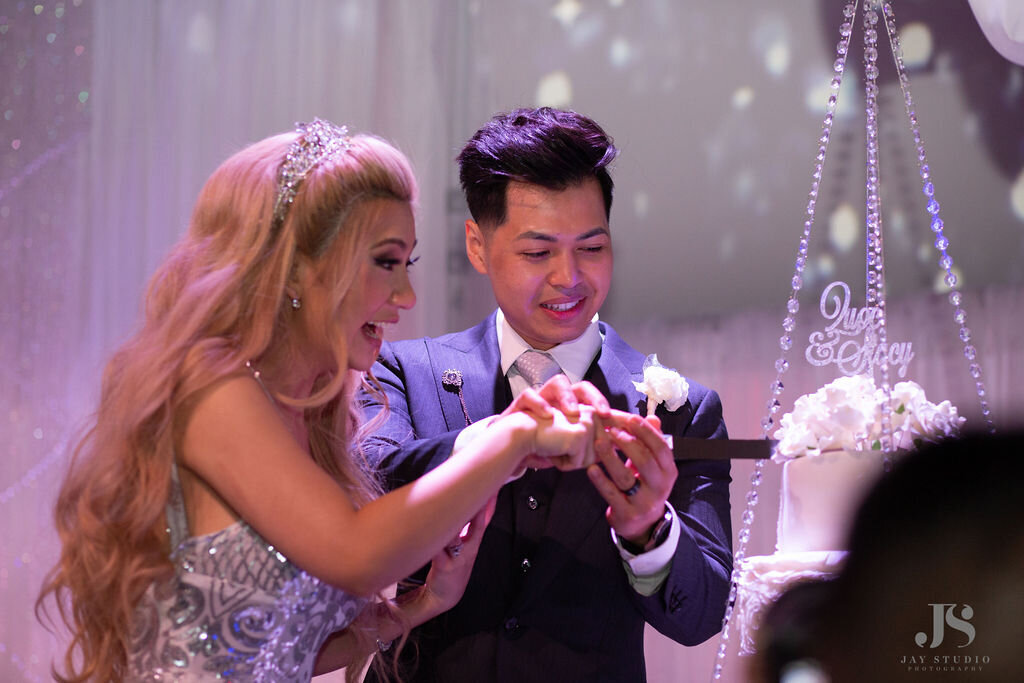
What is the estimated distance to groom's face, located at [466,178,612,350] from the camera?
218 cm

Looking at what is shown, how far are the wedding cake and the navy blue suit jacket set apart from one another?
0.53ft

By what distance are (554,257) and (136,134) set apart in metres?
2.65

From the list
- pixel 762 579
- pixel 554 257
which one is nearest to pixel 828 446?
pixel 762 579

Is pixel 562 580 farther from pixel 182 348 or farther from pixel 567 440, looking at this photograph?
pixel 182 348

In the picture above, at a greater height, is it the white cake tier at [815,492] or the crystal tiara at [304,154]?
the crystal tiara at [304,154]

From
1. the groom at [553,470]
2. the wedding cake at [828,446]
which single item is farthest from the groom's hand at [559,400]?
the wedding cake at [828,446]

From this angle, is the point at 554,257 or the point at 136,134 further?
the point at 136,134

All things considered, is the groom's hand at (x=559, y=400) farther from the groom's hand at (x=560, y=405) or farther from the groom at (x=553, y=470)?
the groom at (x=553, y=470)

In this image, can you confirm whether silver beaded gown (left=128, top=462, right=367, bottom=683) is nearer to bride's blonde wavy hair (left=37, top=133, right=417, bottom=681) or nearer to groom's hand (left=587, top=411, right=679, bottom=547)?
bride's blonde wavy hair (left=37, top=133, right=417, bottom=681)

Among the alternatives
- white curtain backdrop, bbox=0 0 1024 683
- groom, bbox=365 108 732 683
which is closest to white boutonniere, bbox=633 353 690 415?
groom, bbox=365 108 732 683

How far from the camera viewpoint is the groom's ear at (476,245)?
2.36 meters

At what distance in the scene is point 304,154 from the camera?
177 cm

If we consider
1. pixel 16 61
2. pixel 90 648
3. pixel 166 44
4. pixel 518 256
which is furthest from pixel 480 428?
pixel 16 61

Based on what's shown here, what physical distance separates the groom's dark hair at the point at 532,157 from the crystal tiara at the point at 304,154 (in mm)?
492
